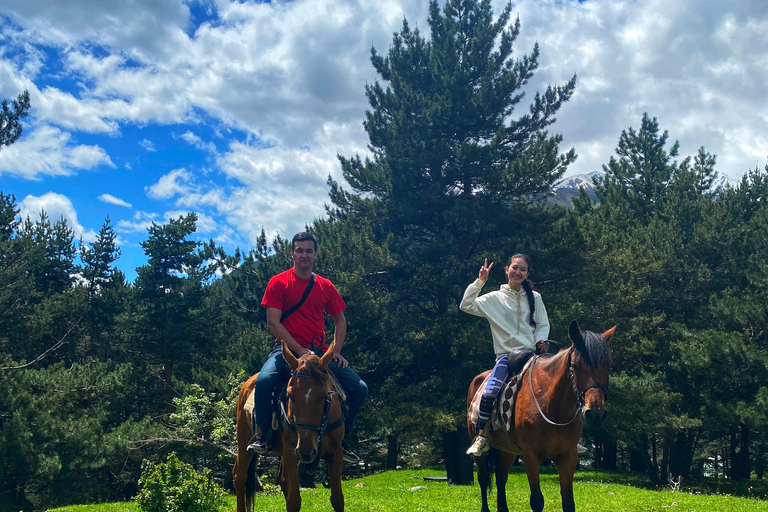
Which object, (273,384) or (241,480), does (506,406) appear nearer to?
(273,384)

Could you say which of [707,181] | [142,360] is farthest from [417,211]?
[707,181]

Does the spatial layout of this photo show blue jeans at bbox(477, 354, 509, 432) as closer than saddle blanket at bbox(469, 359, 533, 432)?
No

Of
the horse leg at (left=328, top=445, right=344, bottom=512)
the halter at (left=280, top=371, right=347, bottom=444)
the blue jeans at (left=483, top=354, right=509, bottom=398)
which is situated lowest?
the horse leg at (left=328, top=445, right=344, bottom=512)

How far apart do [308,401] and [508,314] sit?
3.01 m

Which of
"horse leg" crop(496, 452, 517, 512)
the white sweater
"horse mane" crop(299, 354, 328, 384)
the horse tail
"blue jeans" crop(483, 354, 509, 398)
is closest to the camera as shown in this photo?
"horse mane" crop(299, 354, 328, 384)

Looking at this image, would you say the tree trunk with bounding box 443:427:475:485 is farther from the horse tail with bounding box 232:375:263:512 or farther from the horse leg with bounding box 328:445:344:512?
the horse leg with bounding box 328:445:344:512

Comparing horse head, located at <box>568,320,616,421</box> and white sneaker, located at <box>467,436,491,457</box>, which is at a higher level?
horse head, located at <box>568,320,616,421</box>

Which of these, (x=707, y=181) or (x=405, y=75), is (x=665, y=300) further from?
(x=405, y=75)

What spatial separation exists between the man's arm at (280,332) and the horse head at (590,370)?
2574 millimetres

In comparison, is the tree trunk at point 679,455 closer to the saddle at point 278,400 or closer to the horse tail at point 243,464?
the horse tail at point 243,464

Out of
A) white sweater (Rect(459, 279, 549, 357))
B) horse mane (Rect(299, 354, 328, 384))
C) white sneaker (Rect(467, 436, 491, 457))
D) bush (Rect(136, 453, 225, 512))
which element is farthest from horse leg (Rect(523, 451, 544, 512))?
bush (Rect(136, 453, 225, 512))

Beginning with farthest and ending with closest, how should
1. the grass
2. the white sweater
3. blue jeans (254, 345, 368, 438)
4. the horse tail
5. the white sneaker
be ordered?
the grass < the white sweater < the white sneaker < the horse tail < blue jeans (254, 345, 368, 438)

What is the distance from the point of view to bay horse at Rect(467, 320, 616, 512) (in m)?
4.94

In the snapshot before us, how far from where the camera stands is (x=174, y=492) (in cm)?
662
